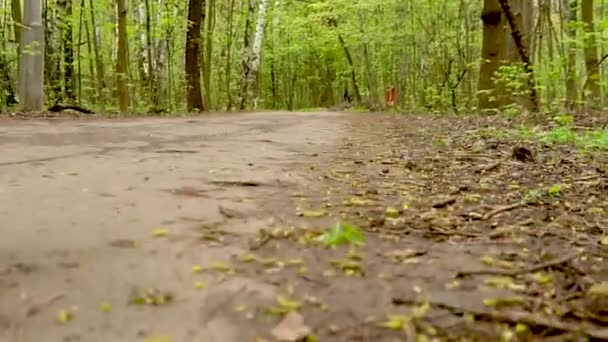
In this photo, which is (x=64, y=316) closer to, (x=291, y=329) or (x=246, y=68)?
(x=291, y=329)

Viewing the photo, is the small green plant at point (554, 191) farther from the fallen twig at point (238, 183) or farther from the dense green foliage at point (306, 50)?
the dense green foliage at point (306, 50)

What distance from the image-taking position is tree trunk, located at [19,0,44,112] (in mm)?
10766

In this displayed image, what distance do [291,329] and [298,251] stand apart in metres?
0.67

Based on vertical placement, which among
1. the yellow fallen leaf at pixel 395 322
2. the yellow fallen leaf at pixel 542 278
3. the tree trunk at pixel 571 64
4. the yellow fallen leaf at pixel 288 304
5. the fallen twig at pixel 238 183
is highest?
the tree trunk at pixel 571 64

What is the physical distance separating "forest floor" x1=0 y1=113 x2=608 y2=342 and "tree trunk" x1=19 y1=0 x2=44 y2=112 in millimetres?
7046

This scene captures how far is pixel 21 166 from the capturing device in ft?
13.5

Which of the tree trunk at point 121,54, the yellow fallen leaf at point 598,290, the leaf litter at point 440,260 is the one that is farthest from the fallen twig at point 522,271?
the tree trunk at point 121,54

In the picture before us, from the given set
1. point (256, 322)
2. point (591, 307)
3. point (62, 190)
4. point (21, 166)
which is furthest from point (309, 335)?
point (21, 166)

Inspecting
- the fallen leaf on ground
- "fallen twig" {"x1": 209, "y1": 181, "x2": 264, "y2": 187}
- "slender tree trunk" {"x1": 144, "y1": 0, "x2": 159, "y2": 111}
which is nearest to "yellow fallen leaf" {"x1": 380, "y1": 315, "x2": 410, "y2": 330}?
the fallen leaf on ground

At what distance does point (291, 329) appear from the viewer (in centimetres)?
158

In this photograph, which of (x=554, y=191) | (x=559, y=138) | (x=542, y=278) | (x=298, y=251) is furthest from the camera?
(x=559, y=138)

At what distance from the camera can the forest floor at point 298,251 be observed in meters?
1.63

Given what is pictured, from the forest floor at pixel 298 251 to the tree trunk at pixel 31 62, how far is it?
277 inches

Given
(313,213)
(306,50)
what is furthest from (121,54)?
(306,50)
